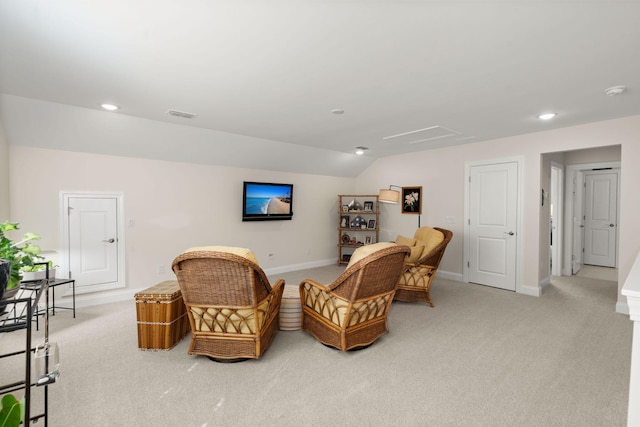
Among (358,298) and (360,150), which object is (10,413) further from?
(360,150)

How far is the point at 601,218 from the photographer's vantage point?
22.4 ft

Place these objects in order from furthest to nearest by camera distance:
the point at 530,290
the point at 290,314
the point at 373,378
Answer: the point at 530,290, the point at 290,314, the point at 373,378

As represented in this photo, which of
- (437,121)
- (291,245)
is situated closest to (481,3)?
(437,121)

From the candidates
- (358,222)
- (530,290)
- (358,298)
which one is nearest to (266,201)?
(358,222)

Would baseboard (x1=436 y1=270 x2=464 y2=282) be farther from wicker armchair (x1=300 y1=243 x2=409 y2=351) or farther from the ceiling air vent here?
the ceiling air vent

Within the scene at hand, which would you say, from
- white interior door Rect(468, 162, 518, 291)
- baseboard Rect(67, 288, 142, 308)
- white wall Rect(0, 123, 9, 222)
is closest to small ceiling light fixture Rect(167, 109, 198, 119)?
white wall Rect(0, 123, 9, 222)

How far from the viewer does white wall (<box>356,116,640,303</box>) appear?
12.9ft

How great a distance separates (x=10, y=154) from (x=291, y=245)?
14.4 ft

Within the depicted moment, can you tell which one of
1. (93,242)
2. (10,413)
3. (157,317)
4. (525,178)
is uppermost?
(525,178)

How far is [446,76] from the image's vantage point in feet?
8.73

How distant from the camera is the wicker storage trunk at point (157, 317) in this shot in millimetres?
2854

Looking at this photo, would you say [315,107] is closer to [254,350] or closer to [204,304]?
[204,304]

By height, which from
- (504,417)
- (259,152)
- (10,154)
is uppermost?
(259,152)

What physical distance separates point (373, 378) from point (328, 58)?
2473mm
